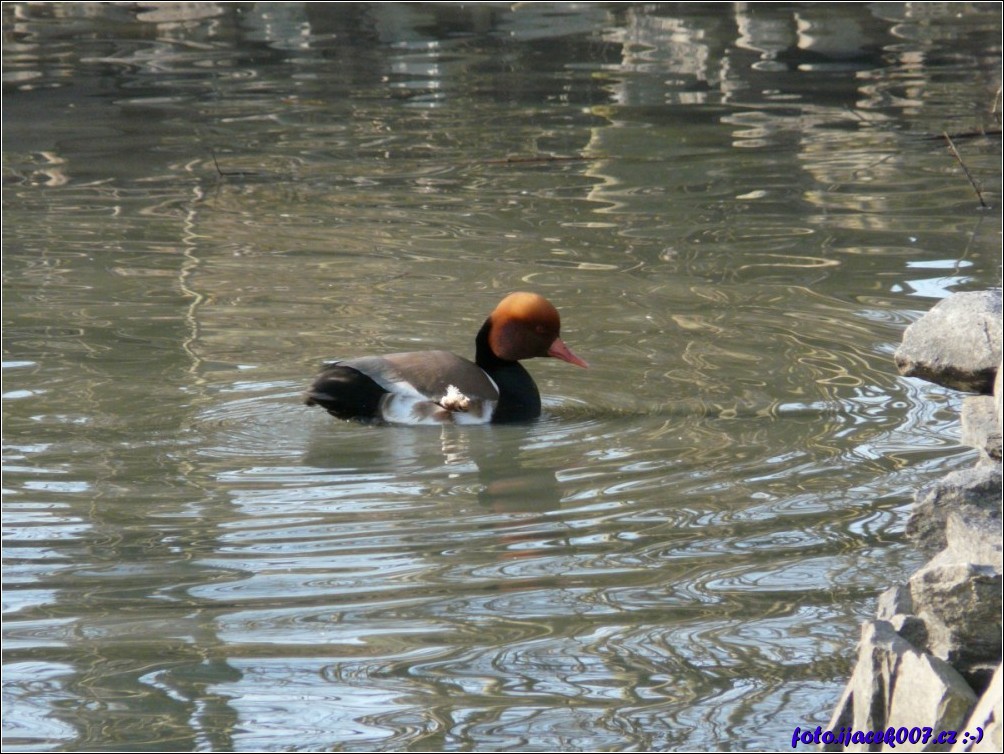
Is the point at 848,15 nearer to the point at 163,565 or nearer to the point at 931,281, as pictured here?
the point at 931,281

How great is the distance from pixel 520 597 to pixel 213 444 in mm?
2318

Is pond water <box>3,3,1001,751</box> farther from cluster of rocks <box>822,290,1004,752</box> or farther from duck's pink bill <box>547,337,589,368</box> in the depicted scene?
cluster of rocks <box>822,290,1004,752</box>

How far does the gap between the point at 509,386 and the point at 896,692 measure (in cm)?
410

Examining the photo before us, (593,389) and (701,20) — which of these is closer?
(593,389)

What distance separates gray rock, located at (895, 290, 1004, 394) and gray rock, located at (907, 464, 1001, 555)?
28cm

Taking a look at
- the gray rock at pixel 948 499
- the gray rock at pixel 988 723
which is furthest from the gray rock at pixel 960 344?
the gray rock at pixel 988 723

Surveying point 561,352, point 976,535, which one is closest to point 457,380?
point 561,352

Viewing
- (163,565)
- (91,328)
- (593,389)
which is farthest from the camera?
(91,328)

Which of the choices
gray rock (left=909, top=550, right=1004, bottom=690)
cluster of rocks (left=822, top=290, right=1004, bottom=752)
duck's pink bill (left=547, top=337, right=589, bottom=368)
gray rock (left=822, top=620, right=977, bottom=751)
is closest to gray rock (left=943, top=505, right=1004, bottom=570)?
cluster of rocks (left=822, top=290, right=1004, bottom=752)

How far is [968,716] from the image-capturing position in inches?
152

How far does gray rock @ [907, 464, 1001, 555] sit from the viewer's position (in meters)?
4.47

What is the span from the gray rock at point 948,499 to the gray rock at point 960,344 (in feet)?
0.91

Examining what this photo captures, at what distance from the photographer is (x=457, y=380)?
7.83 m

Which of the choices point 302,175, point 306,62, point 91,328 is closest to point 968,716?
point 91,328
